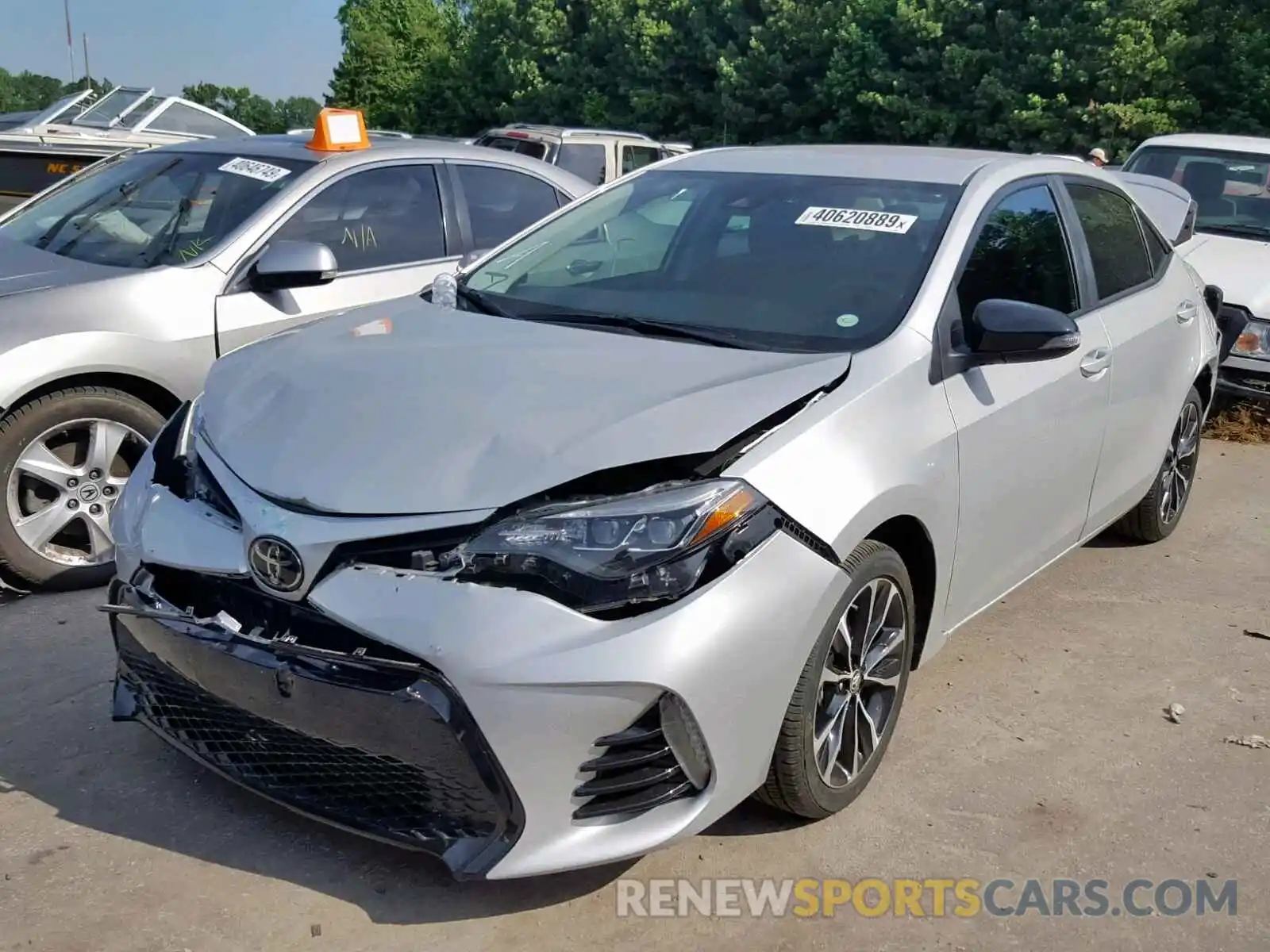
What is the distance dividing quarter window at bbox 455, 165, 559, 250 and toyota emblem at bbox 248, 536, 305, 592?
3231mm

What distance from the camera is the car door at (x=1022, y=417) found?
141 inches

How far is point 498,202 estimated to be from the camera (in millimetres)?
5926

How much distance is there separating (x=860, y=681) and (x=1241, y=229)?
628cm

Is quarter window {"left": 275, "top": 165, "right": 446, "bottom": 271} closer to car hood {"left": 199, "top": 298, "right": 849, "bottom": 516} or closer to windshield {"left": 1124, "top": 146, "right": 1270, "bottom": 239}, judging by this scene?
car hood {"left": 199, "top": 298, "right": 849, "bottom": 516}

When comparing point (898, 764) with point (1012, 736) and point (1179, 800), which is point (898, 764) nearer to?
point (1012, 736)

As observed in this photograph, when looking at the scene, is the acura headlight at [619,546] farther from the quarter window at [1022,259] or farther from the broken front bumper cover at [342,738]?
the quarter window at [1022,259]

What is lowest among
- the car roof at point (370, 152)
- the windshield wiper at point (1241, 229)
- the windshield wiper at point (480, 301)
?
the windshield wiper at point (1241, 229)

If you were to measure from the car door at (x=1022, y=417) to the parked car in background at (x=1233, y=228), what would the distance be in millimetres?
3464

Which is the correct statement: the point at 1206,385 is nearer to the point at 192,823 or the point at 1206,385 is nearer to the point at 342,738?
the point at 342,738

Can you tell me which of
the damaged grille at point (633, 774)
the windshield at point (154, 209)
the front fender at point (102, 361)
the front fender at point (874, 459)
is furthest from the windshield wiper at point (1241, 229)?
the damaged grille at point (633, 774)

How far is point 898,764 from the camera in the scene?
3.61m

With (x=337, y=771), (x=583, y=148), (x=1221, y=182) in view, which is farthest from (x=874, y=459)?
(x=583, y=148)

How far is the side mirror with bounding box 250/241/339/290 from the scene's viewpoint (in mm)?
4742

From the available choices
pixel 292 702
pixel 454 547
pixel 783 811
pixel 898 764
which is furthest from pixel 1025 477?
pixel 292 702
